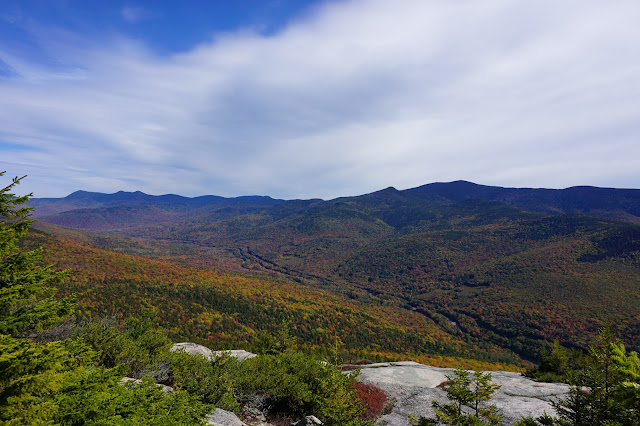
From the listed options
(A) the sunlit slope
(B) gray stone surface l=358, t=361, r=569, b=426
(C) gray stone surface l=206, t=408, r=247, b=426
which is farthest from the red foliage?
(A) the sunlit slope

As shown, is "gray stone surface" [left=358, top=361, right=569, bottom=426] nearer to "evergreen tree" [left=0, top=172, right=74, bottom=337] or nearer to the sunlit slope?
"evergreen tree" [left=0, top=172, right=74, bottom=337]

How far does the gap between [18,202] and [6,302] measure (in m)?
3.19

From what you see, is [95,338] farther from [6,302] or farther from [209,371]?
[6,302]

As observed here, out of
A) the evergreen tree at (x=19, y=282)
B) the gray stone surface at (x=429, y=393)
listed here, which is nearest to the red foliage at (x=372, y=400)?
the gray stone surface at (x=429, y=393)

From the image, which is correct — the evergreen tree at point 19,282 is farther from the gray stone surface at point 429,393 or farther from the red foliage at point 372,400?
the gray stone surface at point 429,393

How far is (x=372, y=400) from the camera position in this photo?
17.6 metres

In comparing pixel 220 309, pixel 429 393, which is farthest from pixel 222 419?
pixel 220 309

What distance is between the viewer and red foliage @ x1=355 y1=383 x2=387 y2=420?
53.4 feet

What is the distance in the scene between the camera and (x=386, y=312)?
12069 centimetres

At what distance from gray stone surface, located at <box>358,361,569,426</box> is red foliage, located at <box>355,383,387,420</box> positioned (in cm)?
68

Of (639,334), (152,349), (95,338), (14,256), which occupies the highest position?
(14,256)

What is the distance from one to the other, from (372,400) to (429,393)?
4828mm

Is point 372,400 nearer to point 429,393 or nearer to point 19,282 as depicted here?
point 429,393

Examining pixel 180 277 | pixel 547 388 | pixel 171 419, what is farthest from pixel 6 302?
pixel 180 277
